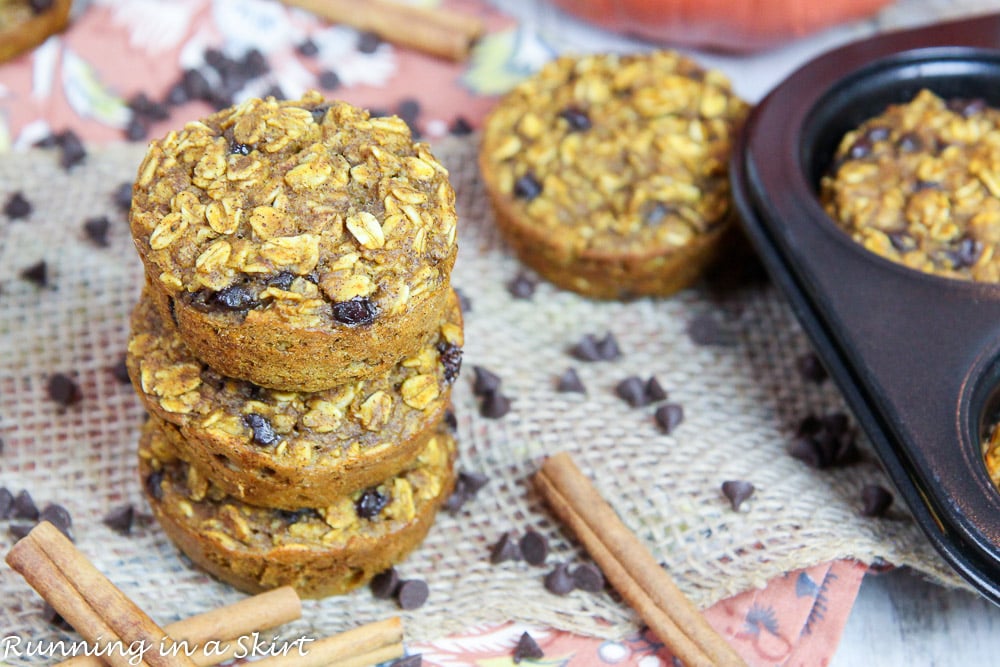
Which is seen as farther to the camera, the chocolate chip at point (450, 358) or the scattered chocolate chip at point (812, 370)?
the scattered chocolate chip at point (812, 370)

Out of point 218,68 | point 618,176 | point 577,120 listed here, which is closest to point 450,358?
point 618,176

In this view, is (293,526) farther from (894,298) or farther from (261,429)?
(894,298)

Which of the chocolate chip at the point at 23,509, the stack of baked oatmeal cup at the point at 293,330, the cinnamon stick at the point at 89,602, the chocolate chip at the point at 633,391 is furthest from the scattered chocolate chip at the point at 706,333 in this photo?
the chocolate chip at the point at 23,509

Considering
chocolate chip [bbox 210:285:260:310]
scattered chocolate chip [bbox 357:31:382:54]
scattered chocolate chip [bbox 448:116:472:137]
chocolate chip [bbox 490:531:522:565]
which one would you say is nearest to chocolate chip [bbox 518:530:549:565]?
chocolate chip [bbox 490:531:522:565]

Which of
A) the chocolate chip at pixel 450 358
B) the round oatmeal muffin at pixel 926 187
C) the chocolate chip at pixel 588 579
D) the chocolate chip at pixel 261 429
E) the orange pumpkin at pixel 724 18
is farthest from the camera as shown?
the orange pumpkin at pixel 724 18

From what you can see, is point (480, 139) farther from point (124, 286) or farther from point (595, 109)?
point (124, 286)

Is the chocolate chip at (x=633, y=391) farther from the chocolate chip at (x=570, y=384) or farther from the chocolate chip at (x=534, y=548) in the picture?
the chocolate chip at (x=534, y=548)
